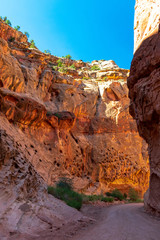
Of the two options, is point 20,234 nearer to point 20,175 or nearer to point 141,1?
point 20,175

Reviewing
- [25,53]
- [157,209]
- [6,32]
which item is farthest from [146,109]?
[6,32]

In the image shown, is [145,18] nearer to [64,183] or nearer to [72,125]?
[64,183]

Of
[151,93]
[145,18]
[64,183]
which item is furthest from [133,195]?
[145,18]

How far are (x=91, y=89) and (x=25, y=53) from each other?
10685 mm

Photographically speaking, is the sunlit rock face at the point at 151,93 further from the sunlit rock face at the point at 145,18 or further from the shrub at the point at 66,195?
the shrub at the point at 66,195

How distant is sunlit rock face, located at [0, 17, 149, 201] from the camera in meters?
13.5

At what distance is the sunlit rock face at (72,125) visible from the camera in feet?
44.1

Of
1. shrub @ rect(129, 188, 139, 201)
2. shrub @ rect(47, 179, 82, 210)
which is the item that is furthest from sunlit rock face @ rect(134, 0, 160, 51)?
shrub @ rect(129, 188, 139, 201)

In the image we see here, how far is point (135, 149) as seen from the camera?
19.7 meters

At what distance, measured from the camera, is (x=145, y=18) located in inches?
304

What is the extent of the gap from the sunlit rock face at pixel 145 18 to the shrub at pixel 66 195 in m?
8.08

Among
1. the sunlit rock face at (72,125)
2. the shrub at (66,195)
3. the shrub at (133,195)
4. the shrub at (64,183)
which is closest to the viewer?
the shrub at (66,195)

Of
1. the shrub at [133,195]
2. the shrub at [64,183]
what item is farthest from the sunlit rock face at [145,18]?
the shrub at [133,195]

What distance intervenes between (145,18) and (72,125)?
469 inches
